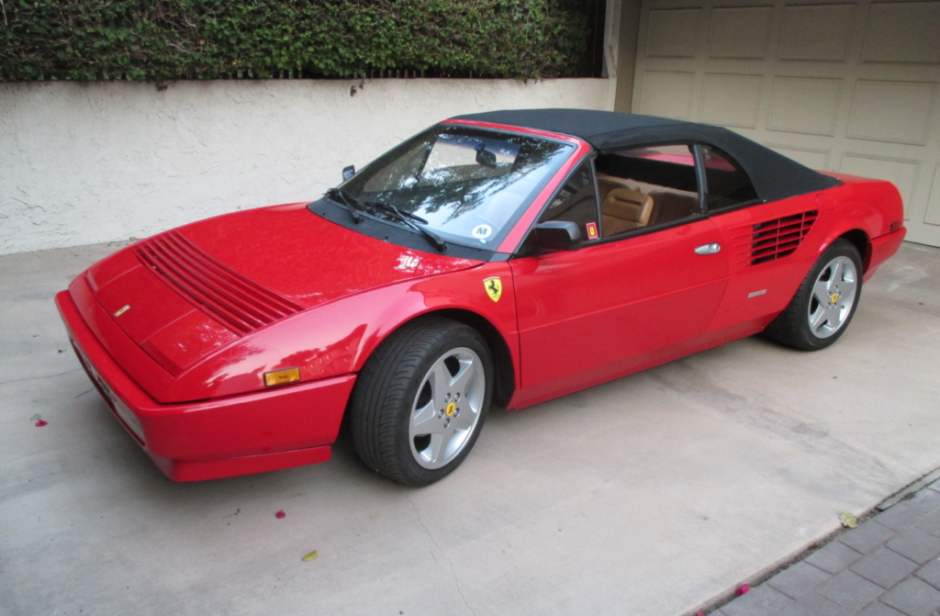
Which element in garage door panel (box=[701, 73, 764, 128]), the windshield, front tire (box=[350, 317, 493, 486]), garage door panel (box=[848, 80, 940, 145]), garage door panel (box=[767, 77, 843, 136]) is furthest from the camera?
garage door panel (box=[701, 73, 764, 128])

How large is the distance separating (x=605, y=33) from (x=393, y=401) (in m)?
7.68

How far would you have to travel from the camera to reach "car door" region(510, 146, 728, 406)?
3377 millimetres

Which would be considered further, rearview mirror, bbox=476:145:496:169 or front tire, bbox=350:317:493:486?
rearview mirror, bbox=476:145:496:169

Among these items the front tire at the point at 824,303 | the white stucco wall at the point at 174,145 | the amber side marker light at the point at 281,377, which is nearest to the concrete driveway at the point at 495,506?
the front tire at the point at 824,303

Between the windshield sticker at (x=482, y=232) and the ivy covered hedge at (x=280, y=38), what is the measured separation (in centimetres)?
412

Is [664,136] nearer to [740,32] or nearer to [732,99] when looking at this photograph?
[732,99]

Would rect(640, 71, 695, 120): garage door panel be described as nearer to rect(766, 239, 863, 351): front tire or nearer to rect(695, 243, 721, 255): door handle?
rect(766, 239, 863, 351): front tire

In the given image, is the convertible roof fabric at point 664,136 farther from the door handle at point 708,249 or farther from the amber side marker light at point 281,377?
the amber side marker light at point 281,377

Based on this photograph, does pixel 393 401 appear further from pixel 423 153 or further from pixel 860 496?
pixel 860 496

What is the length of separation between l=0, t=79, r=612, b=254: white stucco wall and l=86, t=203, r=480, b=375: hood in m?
3.06

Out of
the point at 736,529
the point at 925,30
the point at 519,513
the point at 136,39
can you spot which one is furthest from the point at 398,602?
the point at 925,30

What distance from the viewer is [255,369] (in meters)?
2.65

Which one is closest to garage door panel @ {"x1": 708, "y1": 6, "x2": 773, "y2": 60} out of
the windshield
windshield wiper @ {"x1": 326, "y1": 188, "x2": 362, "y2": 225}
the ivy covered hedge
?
the ivy covered hedge

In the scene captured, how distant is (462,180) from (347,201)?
0.63 meters
